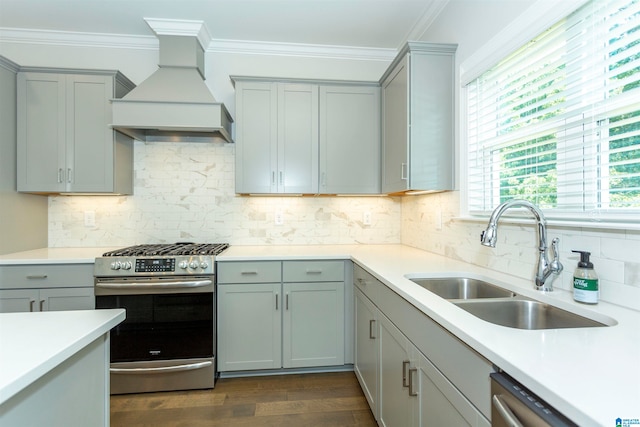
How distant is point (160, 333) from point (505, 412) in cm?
220

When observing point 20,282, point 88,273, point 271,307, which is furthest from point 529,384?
point 20,282

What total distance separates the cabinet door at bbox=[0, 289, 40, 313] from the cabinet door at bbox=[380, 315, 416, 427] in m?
2.36

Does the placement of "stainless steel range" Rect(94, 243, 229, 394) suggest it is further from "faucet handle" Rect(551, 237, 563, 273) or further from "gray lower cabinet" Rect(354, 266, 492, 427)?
"faucet handle" Rect(551, 237, 563, 273)

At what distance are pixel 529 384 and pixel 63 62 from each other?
3.89 metres

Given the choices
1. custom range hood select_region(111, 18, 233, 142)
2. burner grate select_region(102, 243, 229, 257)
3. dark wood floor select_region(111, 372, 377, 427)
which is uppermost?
custom range hood select_region(111, 18, 233, 142)

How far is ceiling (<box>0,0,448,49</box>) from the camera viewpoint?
2.38m

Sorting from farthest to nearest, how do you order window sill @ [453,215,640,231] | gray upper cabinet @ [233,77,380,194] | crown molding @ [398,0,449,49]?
gray upper cabinet @ [233,77,380,194] < crown molding @ [398,0,449,49] < window sill @ [453,215,640,231]

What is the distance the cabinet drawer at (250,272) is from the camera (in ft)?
7.75

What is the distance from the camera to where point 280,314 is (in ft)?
7.92

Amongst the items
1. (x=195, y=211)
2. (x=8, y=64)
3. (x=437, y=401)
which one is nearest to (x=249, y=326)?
(x=195, y=211)

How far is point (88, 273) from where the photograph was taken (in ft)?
7.38

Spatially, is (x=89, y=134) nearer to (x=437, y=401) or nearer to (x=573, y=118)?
(x=437, y=401)

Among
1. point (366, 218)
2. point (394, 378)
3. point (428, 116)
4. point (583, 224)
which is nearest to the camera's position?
point (583, 224)

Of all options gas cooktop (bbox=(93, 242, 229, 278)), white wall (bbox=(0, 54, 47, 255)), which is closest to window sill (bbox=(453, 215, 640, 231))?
gas cooktop (bbox=(93, 242, 229, 278))
